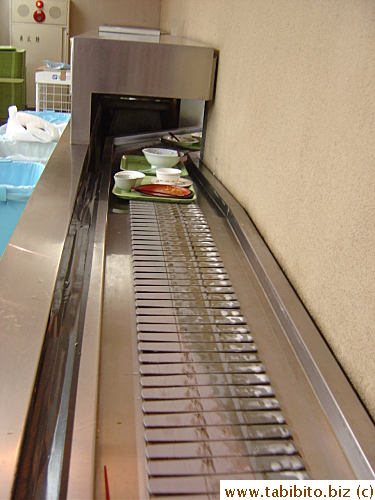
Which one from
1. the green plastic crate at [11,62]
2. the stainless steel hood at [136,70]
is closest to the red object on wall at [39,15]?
the green plastic crate at [11,62]

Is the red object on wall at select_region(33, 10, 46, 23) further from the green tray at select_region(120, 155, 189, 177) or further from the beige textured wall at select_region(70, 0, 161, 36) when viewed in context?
the green tray at select_region(120, 155, 189, 177)

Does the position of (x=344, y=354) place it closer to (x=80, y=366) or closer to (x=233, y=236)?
(x=80, y=366)

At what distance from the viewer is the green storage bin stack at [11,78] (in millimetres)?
6520

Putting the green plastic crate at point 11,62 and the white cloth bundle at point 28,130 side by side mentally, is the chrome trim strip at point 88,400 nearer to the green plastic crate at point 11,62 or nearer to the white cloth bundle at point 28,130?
the white cloth bundle at point 28,130

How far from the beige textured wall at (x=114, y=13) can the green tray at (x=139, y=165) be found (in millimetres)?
6190

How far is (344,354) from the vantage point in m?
0.94

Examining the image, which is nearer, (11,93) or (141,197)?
(141,197)

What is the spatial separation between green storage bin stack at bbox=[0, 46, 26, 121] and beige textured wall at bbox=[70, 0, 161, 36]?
4.90 feet

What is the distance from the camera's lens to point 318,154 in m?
1.10

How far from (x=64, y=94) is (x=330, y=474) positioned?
5.46 m

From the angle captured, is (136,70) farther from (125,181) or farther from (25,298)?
(25,298)

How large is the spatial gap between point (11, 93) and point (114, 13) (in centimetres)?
225

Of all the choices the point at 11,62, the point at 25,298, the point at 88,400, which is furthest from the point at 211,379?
Answer: the point at 11,62

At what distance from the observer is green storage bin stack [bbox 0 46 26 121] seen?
6.52m
